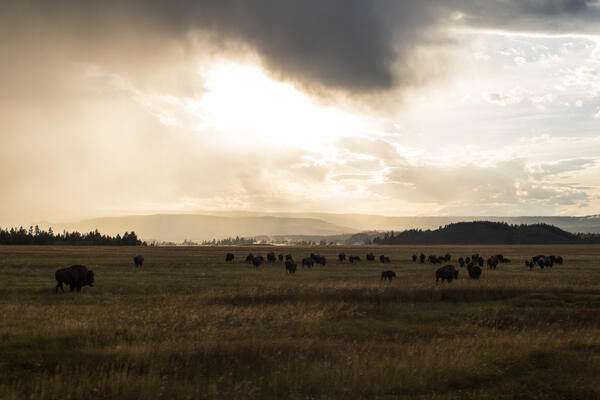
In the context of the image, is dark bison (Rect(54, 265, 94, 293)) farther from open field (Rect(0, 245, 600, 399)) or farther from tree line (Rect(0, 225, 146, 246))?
tree line (Rect(0, 225, 146, 246))

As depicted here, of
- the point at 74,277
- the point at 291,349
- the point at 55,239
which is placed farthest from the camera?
the point at 55,239

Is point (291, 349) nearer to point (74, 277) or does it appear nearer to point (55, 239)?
point (74, 277)

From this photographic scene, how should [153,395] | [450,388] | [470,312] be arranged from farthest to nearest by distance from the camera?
[470,312], [450,388], [153,395]

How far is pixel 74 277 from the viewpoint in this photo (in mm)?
25531

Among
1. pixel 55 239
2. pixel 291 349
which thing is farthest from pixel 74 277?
pixel 55 239

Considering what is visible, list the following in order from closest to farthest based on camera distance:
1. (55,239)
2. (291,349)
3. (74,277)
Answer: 1. (291,349)
2. (74,277)
3. (55,239)

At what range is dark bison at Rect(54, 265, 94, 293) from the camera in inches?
990

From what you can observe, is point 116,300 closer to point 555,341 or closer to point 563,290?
Result: point 555,341

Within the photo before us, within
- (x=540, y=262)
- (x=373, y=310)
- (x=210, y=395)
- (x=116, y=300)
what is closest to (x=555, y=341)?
(x=373, y=310)

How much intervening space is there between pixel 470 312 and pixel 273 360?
41.3 feet

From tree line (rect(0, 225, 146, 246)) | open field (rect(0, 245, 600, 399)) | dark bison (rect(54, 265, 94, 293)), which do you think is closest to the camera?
→ open field (rect(0, 245, 600, 399))

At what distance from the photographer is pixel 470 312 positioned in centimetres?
2034

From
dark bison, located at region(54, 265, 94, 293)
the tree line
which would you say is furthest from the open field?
the tree line

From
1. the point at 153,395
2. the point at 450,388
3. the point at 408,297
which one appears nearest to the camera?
the point at 153,395
